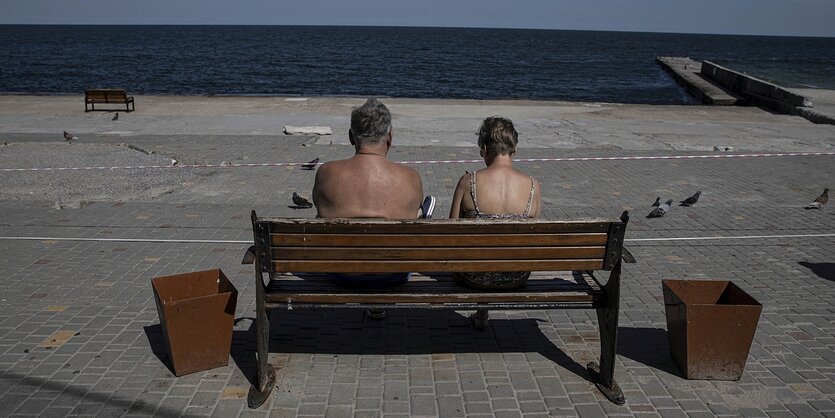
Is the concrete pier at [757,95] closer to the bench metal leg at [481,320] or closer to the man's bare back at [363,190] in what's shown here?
the bench metal leg at [481,320]

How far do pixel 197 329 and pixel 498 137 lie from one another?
212cm

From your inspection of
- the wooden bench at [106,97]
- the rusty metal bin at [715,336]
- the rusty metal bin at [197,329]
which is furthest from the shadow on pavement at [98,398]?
the wooden bench at [106,97]

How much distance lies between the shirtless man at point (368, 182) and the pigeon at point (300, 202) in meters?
3.89

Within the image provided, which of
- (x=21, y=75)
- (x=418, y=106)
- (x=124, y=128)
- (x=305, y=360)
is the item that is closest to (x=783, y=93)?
(x=418, y=106)

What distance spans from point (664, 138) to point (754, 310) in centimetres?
1126

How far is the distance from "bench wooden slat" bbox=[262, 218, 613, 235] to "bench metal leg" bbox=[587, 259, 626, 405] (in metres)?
0.33

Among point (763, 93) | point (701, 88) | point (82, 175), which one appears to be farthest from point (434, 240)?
point (701, 88)

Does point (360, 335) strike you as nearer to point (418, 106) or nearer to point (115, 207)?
point (115, 207)

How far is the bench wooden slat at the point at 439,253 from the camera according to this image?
3.94m

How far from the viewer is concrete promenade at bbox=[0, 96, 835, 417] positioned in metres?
4.08

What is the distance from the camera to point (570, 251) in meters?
4.01

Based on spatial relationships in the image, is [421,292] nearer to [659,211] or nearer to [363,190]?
[363,190]

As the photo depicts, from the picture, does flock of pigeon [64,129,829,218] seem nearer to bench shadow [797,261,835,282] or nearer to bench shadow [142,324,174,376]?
bench shadow [797,261,835,282]

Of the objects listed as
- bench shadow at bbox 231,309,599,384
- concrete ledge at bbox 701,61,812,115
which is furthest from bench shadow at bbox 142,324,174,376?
concrete ledge at bbox 701,61,812,115
